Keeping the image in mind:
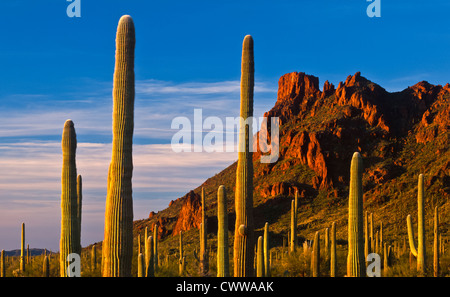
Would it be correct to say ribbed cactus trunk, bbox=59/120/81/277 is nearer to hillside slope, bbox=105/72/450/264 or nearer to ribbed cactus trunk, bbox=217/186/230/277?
ribbed cactus trunk, bbox=217/186/230/277

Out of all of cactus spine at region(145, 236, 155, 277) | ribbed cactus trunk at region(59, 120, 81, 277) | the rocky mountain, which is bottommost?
cactus spine at region(145, 236, 155, 277)

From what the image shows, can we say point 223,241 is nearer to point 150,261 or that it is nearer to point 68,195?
point 150,261

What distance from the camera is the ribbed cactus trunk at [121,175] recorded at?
10.3 m

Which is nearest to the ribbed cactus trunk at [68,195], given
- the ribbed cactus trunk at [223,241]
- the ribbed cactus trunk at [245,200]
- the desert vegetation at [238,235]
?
the desert vegetation at [238,235]

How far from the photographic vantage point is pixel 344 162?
73.0 meters

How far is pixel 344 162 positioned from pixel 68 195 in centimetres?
6404

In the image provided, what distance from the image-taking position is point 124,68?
10641 millimetres

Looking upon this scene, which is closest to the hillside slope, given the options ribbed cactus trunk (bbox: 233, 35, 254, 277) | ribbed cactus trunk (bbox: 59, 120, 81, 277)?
ribbed cactus trunk (bbox: 233, 35, 254, 277)

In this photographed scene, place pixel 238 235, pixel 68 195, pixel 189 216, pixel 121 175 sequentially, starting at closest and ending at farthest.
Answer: pixel 121 175, pixel 68 195, pixel 238 235, pixel 189 216

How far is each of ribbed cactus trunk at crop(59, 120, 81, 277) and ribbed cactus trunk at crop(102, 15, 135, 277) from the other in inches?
70.2

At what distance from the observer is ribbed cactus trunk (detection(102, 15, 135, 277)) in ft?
33.7

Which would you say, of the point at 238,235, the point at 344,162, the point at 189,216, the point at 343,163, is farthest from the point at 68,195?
the point at 344,162

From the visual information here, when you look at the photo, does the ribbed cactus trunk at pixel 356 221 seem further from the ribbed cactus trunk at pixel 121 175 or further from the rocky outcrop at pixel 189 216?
the rocky outcrop at pixel 189 216
